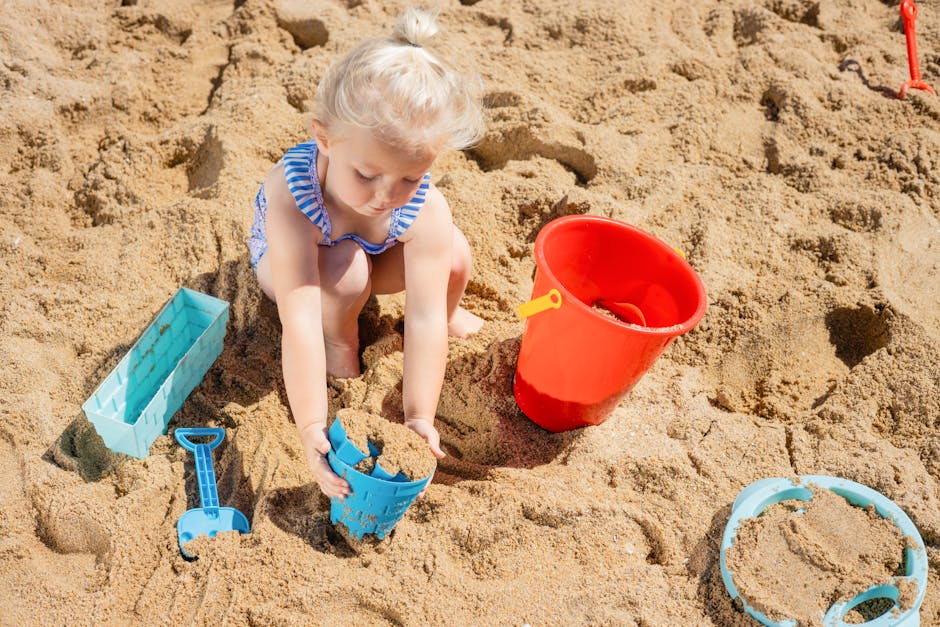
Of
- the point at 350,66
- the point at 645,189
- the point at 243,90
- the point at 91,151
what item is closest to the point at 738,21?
the point at 645,189

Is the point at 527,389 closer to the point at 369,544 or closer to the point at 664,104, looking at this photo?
the point at 369,544

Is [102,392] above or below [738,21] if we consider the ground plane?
below

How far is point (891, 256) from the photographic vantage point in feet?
7.69

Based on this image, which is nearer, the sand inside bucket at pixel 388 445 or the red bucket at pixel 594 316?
the sand inside bucket at pixel 388 445

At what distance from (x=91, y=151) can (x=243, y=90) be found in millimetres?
565

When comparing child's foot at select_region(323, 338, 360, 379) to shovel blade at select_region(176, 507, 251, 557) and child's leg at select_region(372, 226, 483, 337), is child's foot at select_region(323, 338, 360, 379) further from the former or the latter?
shovel blade at select_region(176, 507, 251, 557)

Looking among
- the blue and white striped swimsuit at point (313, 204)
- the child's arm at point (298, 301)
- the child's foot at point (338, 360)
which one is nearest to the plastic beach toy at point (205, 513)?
the child's arm at point (298, 301)

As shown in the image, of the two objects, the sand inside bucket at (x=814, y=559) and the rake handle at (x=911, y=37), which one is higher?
the rake handle at (x=911, y=37)

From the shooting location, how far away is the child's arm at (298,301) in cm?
172

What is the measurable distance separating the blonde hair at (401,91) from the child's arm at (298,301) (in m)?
0.27

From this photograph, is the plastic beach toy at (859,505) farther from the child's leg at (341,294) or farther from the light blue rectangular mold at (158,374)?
the light blue rectangular mold at (158,374)

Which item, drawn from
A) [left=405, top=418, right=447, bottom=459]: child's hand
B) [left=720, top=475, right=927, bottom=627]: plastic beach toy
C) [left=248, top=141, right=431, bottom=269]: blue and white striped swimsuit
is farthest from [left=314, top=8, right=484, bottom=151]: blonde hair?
[left=720, top=475, right=927, bottom=627]: plastic beach toy

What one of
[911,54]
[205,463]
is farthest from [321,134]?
[911,54]

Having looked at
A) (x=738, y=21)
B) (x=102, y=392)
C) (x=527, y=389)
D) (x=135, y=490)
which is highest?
(x=738, y=21)
